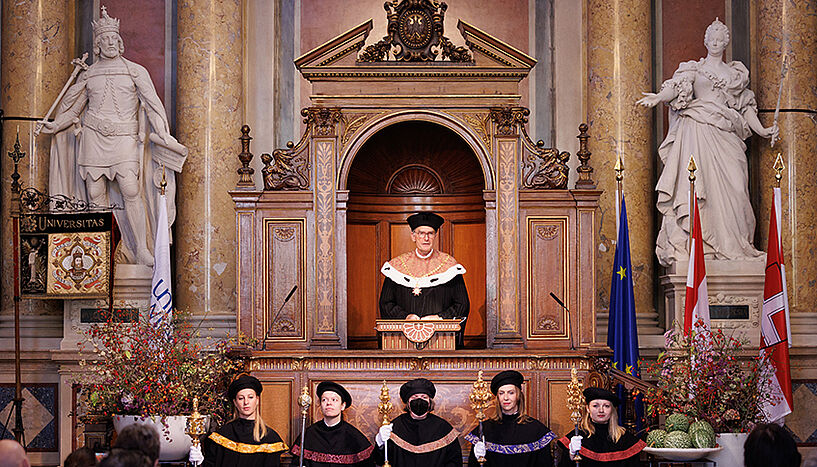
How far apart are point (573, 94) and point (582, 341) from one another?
3902 millimetres

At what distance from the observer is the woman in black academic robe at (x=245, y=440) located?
30.5 ft

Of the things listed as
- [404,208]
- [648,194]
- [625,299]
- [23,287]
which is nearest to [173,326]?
[23,287]

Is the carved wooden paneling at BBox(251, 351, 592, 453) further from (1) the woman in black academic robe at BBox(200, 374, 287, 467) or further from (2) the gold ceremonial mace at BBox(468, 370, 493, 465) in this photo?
(1) the woman in black academic robe at BBox(200, 374, 287, 467)

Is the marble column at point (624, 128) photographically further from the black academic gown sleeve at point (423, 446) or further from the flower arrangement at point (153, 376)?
the flower arrangement at point (153, 376)

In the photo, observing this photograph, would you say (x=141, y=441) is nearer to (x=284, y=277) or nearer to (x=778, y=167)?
(x=284, y=277)

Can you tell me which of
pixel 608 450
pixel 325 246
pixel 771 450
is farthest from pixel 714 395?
pixel 325 246

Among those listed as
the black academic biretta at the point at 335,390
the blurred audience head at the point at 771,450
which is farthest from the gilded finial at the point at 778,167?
the blurred audience head at the point at 771,450

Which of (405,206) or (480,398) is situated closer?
(480,398)

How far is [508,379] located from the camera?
948cm

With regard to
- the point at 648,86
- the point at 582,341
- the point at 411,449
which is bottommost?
the point at 411,449

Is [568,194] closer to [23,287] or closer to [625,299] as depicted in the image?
[625,299]

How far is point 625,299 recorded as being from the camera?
1128 cm

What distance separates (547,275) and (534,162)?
1.11m

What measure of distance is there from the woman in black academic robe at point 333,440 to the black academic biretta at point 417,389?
0.47m
